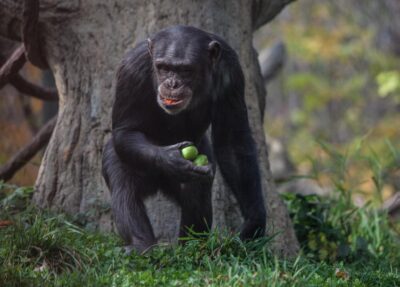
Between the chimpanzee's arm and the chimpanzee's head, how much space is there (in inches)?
9.3

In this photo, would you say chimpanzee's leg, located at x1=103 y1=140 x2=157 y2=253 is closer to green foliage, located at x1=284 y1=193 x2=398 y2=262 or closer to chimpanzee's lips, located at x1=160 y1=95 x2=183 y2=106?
chimpanzee's lips, located at x1=160 y1=95 x2=183 y2=106

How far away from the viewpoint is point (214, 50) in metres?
5.29

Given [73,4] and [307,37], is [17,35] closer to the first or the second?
[73,4]

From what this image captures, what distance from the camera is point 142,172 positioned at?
17.4 ft

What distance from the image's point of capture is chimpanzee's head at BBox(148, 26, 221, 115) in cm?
504

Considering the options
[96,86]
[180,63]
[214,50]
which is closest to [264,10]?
[96,86]

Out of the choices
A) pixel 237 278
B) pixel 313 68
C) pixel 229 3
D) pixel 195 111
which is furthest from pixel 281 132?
pixel 237 278

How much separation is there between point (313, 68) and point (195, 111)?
18.9m

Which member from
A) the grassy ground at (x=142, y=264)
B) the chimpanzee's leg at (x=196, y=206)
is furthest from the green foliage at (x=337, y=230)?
the chimpanzee's leg at (x=196, y=206)

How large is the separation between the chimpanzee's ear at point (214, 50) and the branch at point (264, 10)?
7.25 feet

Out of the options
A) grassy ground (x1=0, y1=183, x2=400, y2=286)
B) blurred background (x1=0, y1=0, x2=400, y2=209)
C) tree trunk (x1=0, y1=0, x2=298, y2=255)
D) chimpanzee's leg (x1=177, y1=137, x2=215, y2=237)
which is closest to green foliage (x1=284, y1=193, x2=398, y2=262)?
tree trunk (x1=0, y1=0, x2=298, y2=255)

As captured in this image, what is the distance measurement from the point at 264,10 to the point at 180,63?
2.94 m

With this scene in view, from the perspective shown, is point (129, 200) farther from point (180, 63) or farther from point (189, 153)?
point (180, 63)

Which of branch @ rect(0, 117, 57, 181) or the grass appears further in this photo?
branch @ rect(0, 117, 57, 181)
